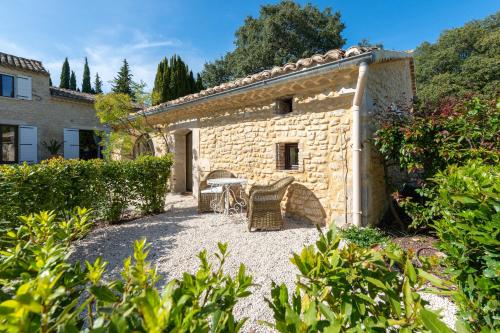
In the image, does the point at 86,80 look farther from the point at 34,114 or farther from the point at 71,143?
the point at 71,143

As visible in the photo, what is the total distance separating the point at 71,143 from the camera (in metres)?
14.1

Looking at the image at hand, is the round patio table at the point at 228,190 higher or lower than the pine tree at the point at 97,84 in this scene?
lower

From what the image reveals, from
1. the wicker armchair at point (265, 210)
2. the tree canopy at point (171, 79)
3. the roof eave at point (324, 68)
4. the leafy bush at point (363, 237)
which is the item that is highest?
the tree canopy at point (171, 79)

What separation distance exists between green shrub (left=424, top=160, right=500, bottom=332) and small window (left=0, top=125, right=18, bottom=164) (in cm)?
1771

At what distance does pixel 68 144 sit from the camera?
45.8 ft

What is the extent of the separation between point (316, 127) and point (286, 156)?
3.63 ft

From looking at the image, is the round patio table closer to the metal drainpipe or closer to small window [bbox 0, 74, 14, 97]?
the metal drainpipe

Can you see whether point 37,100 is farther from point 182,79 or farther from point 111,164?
point 111,164

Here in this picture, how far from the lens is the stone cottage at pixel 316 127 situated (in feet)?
14.6

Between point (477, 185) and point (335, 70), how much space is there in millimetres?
3368

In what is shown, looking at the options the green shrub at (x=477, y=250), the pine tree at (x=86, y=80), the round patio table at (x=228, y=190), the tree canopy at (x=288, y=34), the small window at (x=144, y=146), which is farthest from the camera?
the pine tree at (x=86, y=80)

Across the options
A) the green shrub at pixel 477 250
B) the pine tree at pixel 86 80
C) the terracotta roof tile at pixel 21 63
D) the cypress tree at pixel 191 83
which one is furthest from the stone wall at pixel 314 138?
the pine tree at pixel 86 80

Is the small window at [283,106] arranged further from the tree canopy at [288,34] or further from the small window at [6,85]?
the tree canopy at [288,34]

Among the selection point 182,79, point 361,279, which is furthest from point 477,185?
point 182,79
